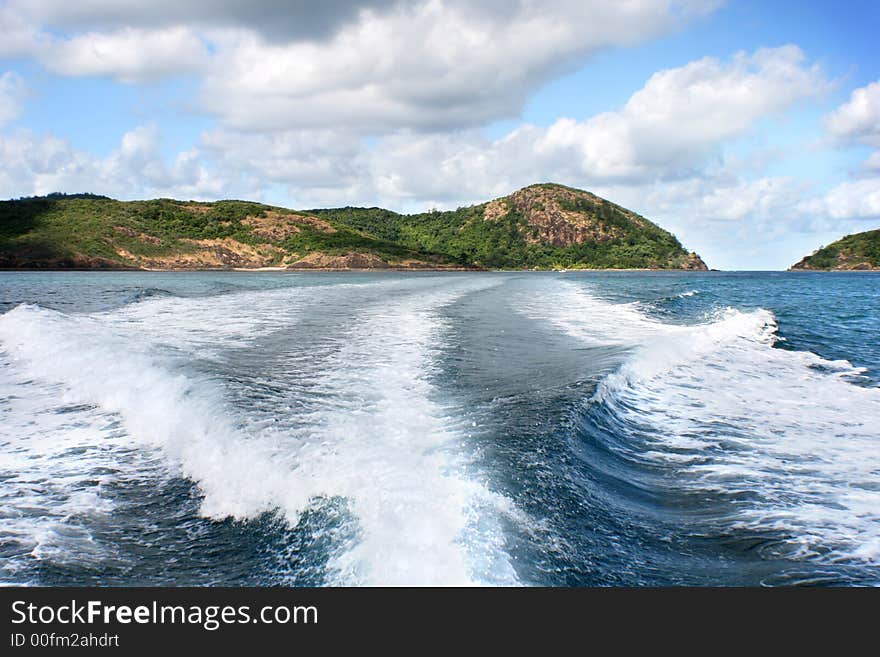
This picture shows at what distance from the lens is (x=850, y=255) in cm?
14625

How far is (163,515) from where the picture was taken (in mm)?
4848

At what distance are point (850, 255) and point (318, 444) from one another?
6978 inches

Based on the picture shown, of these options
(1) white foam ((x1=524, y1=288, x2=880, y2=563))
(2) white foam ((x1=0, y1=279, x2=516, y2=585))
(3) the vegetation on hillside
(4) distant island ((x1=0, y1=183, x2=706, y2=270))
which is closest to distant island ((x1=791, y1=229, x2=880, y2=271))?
(4) distant island ((x1=0, y1=183, x2=706, y2=270))

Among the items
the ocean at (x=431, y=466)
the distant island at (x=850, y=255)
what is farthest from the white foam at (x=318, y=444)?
the distant island at (x=850, y=255)

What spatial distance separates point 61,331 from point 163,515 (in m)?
11.6

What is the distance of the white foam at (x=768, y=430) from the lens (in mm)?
5039

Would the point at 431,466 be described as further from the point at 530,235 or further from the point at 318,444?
→ the point at 530,235

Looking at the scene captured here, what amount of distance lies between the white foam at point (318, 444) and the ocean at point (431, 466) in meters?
0.03

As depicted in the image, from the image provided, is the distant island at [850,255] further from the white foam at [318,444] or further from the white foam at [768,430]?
the white foam at [318,444]

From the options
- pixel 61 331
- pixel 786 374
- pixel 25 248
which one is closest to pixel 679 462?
pixel 786 374

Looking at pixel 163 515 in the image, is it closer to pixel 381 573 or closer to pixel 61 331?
pixel 381 573

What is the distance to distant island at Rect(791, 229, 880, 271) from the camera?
453ft

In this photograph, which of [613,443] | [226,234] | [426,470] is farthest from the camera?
[226,234]

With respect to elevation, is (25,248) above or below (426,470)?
above
